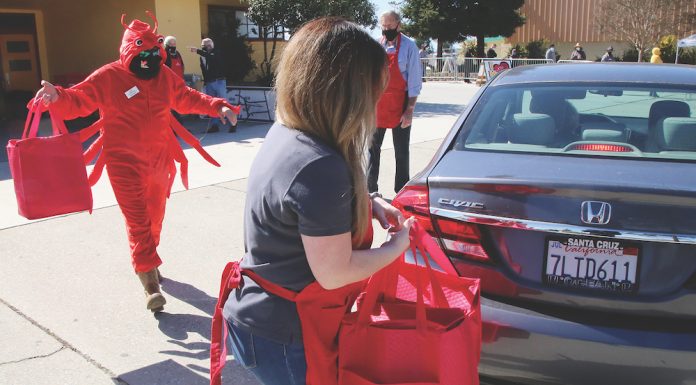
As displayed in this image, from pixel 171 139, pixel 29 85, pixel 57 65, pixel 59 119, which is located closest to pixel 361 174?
pixel 59 119

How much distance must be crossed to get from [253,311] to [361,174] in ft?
1.59

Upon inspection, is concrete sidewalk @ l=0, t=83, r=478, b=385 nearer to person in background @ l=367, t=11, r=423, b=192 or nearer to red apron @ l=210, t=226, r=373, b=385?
person in background @ l=367, t=11, r=423, b=192

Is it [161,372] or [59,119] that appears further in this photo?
[59,119]

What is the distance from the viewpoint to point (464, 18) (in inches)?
1393

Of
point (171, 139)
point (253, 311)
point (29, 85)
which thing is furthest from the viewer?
point (29, 85)

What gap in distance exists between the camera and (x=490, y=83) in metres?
3.77

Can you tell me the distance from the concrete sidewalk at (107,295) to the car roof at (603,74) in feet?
7.51

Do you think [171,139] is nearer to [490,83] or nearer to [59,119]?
[59,119]

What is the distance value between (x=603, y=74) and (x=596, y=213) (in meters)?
1.44

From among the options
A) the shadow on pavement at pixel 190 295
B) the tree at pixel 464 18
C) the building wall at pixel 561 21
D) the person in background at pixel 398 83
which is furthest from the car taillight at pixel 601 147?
the building wall at pixel 561 21

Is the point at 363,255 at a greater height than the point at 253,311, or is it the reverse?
the point at 363,255

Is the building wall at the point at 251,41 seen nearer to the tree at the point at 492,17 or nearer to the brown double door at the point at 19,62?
the brown double door at the point at 19,62

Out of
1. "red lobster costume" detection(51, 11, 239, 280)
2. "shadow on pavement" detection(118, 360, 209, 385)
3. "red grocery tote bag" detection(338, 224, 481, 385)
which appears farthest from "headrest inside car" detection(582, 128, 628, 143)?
"red lobster costume" detection(51, 11, 239, 280)

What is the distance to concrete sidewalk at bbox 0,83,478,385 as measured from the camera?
345 centimetres
